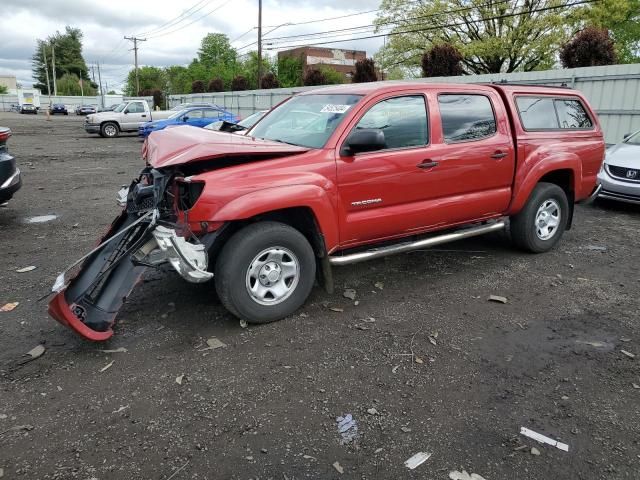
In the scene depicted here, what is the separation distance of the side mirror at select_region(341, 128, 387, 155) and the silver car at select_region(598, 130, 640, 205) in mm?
5624

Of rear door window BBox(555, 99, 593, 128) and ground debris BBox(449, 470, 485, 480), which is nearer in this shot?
ground debris BBox(449, 470, 485, 480)

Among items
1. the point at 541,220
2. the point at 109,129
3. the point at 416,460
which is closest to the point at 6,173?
the point at 416,460

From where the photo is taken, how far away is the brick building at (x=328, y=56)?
3071 inches

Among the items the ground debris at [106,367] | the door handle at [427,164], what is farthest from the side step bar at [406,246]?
the ground debris at [106,367]

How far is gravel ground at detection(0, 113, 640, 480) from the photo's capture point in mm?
2574

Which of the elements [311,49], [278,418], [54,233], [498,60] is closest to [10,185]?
[54,233]

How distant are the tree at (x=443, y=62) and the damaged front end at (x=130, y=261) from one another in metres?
17.8

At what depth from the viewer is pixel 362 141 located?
13.1 ft

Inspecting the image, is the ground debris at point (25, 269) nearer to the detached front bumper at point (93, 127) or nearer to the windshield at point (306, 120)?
the windshield at point (306, 120)

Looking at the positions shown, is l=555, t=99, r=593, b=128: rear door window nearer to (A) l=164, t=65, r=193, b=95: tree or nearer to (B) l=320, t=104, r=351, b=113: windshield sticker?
(B) l=320, t=104, r=351, b=113: windshield sticker

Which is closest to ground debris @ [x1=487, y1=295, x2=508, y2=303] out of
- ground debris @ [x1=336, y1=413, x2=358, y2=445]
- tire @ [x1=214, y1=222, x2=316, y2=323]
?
tire @ [x1=214, y1=222, x2=316, y2=323]

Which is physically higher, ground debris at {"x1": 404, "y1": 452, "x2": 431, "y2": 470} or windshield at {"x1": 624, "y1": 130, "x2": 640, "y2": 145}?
windshield at {"x1": 624, "y1": 130, "x2": 640, "y2": 145}

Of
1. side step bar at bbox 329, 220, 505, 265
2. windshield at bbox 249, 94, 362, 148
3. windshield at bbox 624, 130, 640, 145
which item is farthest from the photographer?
windshield at bbox 624, 130, 640, 145

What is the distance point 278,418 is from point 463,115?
3507mm
